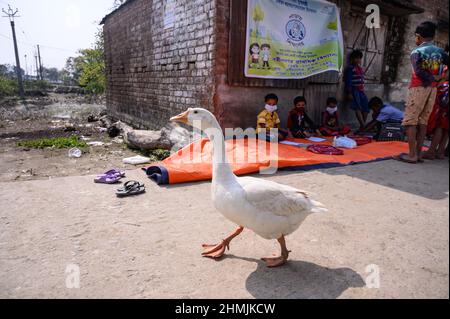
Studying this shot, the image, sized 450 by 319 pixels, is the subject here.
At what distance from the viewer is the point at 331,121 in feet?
24.2

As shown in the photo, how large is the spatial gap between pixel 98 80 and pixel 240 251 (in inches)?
640

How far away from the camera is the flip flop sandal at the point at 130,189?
3494 mm

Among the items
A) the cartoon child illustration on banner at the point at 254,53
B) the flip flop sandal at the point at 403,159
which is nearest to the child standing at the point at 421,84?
the flip flop sandal at the point at 403,159

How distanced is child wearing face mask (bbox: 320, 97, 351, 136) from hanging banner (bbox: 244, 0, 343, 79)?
88cm

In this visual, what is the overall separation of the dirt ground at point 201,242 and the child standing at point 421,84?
37.9 inches

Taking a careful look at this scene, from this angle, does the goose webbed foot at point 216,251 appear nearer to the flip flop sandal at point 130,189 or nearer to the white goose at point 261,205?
the white goose at point 261,205

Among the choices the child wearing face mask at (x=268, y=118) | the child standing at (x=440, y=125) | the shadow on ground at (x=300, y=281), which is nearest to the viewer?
the shadow on ground at (x=300, y=281)

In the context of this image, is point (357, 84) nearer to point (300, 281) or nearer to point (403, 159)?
point (403, 159)

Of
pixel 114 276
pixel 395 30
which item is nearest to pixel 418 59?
pixel 114 276

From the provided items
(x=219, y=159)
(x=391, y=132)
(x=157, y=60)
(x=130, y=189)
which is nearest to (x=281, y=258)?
(x=219, y=159)

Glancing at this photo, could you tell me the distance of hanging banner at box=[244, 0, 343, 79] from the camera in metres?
5.88

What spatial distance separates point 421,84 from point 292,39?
3.01 meters

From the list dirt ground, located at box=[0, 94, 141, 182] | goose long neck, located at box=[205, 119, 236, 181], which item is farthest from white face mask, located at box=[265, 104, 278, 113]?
goose long neck, located at box=[205, 119, 236, 181]

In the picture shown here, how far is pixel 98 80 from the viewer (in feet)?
52.2
